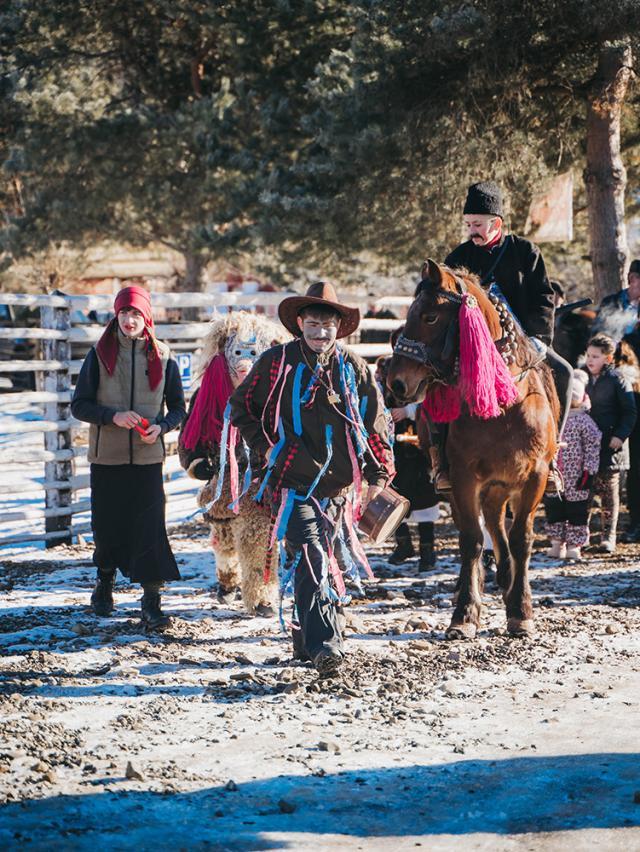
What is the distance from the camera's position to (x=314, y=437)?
6.39m

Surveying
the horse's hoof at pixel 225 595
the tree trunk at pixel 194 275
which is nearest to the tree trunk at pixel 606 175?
the horse's hoof at pixel 225 595

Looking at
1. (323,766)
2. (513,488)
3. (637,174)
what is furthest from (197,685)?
(637,174)

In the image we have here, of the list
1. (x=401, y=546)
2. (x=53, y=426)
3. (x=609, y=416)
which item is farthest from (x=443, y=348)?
(x=53, y=426)

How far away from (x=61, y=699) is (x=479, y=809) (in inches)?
95.0

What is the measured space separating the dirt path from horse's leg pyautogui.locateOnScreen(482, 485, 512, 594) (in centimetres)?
40

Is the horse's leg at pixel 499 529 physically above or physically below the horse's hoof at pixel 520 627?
above

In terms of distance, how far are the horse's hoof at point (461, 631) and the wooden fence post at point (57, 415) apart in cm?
486

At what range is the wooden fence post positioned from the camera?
10.6m

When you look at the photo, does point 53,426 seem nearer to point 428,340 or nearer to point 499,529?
point 499,529

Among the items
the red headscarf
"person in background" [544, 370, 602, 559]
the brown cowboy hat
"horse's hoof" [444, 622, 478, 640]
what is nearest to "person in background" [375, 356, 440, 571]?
"person in background" [544, 370, 602, 559]

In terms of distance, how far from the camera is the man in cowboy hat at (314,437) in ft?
20.6

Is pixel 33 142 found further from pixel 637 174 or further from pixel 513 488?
pixel 513 488

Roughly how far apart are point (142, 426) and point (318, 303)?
1.64 m

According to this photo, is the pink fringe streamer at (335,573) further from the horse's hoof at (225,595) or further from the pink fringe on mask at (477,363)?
the horse's hoof at (225,595)
